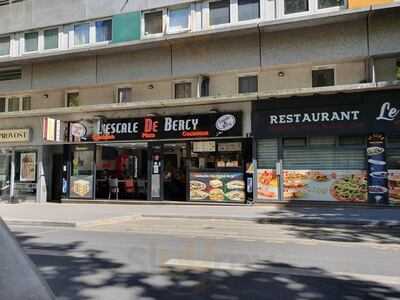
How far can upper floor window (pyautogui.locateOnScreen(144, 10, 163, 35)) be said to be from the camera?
19219 millimetres

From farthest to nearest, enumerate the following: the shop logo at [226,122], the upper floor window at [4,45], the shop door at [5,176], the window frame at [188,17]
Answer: the upper floor window at [4,45] < the shop door at [5,176] < the window frame at [188,17] < the shop logo at [226,122]

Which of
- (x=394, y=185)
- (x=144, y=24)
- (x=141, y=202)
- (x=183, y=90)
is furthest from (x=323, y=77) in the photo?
(x=141, y=202)

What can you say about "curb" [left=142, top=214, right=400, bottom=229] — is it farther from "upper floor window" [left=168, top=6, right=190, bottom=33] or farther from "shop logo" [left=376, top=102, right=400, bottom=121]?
"upper floor window" [left=168, top=6, right=190, bottom=33]

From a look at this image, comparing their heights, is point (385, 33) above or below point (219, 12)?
below

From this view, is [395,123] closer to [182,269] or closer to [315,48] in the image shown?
[315,48]

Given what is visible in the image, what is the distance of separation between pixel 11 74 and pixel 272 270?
1976 cm

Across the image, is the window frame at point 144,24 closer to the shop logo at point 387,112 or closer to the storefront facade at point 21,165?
the storefront facade at point 21,165

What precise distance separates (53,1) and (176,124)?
29.8 feet

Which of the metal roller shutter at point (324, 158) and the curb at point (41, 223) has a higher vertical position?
the metal roller shutter at point (324, 158)

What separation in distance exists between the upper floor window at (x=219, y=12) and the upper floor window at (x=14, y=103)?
10600 mm

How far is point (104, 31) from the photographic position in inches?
800

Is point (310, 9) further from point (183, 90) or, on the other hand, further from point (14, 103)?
point (14, 103)

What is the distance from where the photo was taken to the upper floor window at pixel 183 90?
19.3 m

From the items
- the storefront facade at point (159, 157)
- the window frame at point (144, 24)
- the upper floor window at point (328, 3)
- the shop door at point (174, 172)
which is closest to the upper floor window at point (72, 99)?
the storefront facade at point (159, 157)
